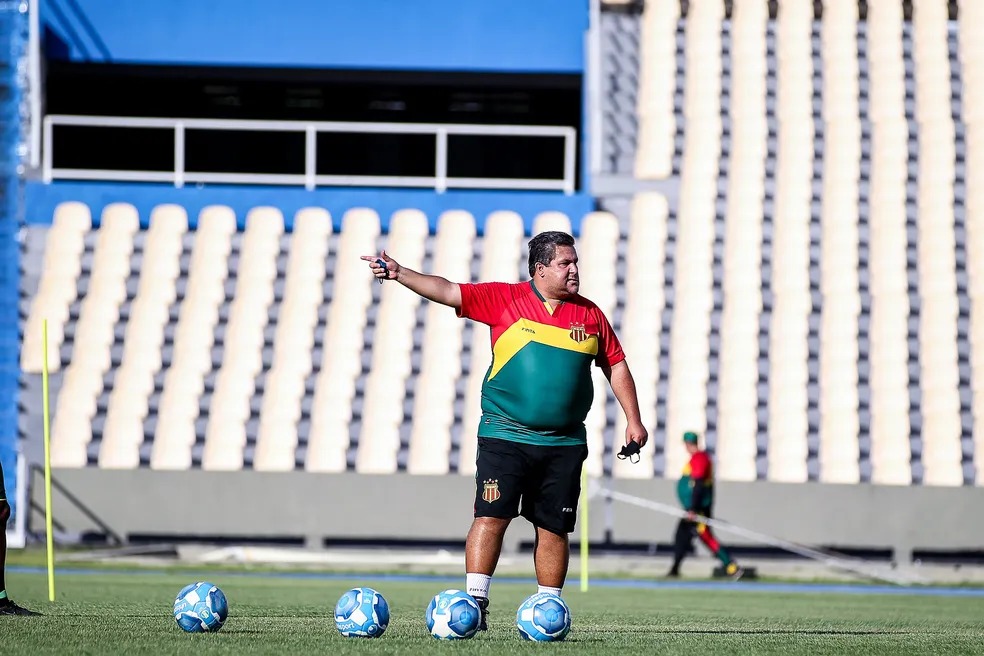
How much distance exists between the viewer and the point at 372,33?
927 inches

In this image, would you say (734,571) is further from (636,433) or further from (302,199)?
(636,433)

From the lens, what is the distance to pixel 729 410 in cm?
2006

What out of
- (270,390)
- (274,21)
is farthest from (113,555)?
(274,21)

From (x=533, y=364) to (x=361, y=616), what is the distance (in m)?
1.44

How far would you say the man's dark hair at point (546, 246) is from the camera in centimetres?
720

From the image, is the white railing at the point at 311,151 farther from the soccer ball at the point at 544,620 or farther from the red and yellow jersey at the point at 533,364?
the soccer ball at the point at 544,620

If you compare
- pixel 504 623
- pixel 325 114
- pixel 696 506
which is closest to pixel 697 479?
pixel 696 506

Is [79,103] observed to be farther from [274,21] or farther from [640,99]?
[640,99]

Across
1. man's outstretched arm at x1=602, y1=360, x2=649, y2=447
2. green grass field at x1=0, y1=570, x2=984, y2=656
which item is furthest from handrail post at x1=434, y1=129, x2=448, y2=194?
man's outstretched arm at x1=602, y1=360, x2=649, y2=447

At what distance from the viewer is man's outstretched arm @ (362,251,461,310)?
271 inches

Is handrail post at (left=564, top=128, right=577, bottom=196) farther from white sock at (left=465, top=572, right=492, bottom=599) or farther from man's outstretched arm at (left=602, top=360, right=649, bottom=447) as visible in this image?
white sock at (left=465, top=572, right=492, bottom=599)

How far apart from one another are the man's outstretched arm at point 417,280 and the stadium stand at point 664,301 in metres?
12.5

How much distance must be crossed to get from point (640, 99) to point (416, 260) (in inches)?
173

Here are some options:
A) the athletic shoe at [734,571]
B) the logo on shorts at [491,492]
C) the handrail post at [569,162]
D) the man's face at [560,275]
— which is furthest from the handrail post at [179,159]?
the logo on shorts at [491,492]
